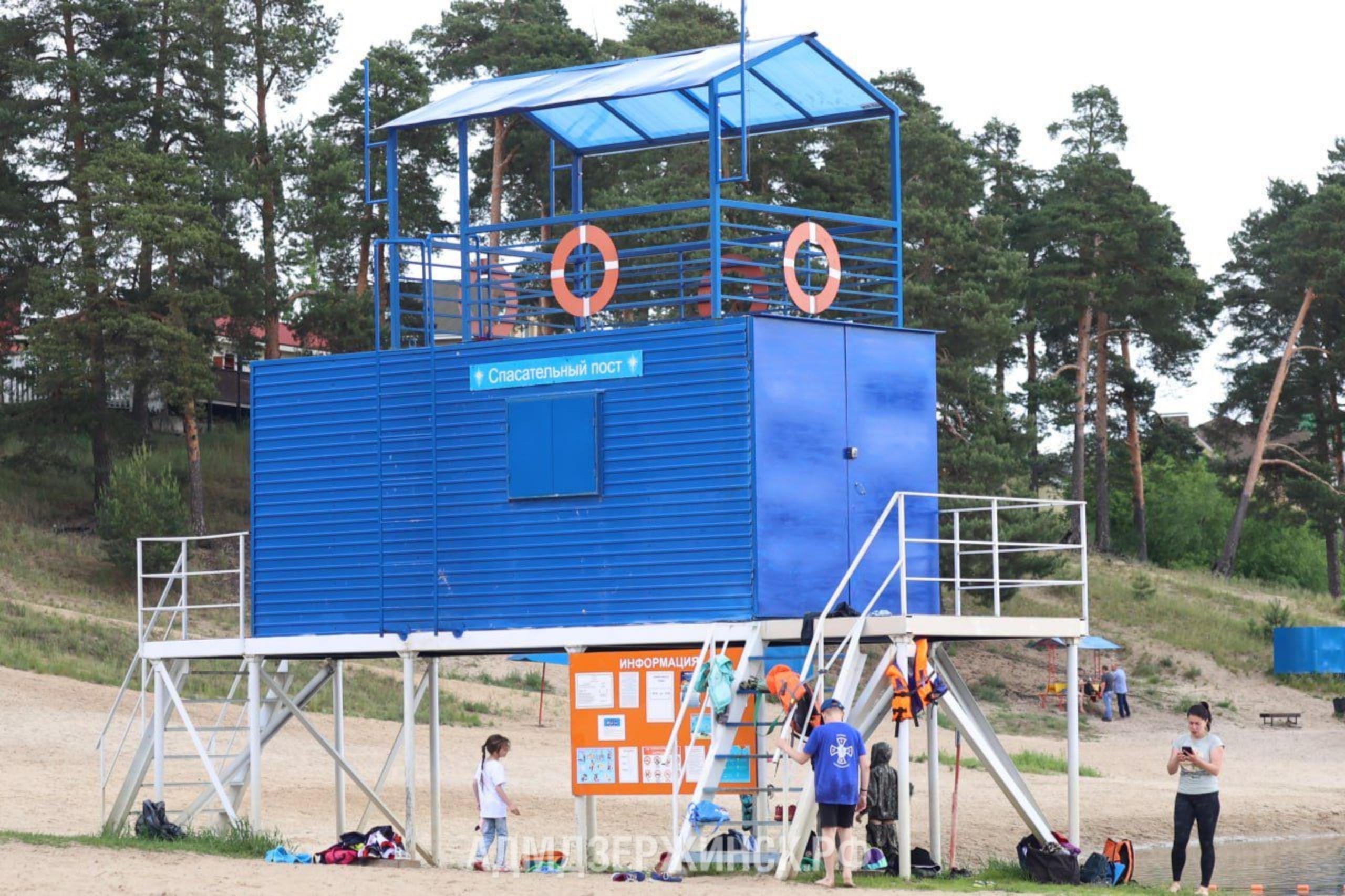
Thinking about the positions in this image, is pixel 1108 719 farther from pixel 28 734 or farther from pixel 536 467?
pixel 536 467

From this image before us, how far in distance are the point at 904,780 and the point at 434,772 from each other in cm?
754

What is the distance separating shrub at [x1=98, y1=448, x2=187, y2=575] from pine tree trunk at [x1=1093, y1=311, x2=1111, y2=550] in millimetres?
34463

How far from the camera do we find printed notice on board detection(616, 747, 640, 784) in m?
19.6

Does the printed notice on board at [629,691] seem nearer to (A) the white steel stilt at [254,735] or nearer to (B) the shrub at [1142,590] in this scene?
Answer: (A) the white steel stilt at [254,735]

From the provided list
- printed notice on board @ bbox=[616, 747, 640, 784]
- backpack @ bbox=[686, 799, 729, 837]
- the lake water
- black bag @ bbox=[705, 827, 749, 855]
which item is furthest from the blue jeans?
the lake water

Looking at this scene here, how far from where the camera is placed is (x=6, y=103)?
56.2 m

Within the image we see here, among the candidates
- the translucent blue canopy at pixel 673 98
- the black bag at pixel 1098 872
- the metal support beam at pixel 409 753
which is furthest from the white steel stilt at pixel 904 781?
the translucent blue canopy at pixel 673 98

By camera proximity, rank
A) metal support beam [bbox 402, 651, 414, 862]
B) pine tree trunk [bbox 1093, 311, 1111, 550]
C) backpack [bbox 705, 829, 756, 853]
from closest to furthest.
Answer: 1. backpack [bbox 705, 829, 756, 853]
2. metal support beam [bbox 402, 651, 414, 862]
3. pine tree trunk [bbox 1093, 311, 1111, 550]

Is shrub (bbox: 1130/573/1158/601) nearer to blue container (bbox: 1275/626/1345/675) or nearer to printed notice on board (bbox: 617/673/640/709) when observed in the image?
blue container (bbox: 1275/626/1345/675)

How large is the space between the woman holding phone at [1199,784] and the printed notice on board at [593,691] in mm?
5485

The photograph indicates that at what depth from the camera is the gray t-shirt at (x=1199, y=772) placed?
1747 cm

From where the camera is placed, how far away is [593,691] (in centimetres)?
1988

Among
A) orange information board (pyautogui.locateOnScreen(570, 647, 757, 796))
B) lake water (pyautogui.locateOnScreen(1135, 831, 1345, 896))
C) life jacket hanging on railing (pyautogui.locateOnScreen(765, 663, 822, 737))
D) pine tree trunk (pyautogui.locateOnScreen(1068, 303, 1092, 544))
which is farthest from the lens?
pine tree trunk (pyautogui.locateOnScreen(1068, 303, 1092, 544))

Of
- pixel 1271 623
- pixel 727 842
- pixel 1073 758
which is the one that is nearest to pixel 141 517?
pixel 1271 623
